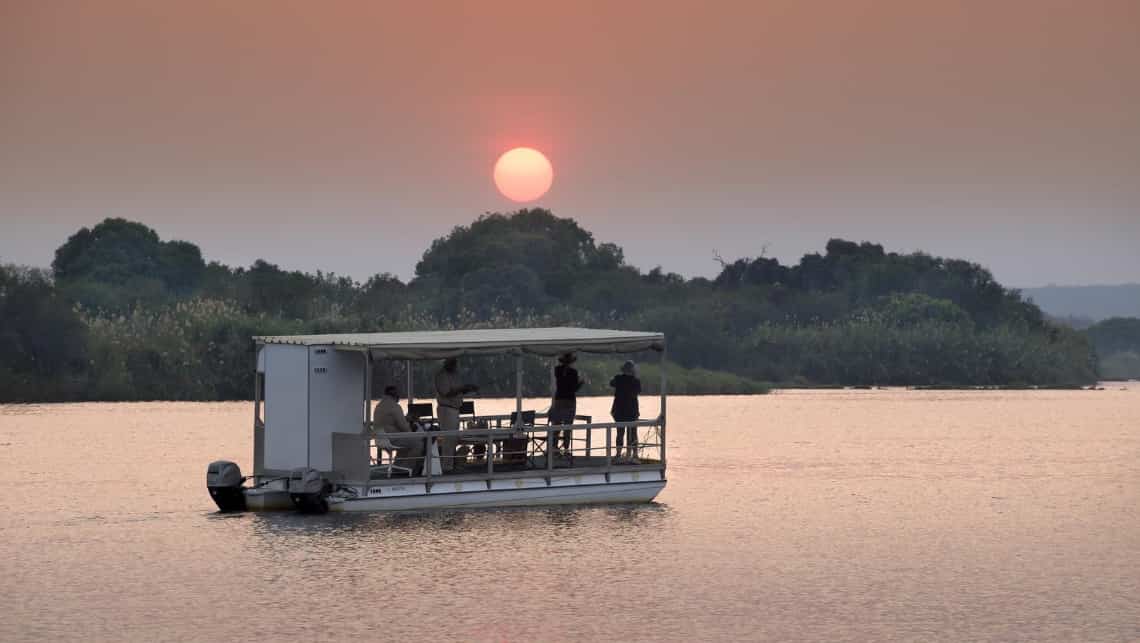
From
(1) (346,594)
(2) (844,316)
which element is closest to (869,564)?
(1) (346,594)

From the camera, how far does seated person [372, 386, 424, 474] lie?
28.0m

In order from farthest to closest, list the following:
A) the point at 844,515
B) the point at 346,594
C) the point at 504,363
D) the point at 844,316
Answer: the point at 844,316 → the point at 504,363 → the point at 844,515 → the point at 346,594

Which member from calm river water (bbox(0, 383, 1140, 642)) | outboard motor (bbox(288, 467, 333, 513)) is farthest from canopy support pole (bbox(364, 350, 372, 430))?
calm river water (bbox(0, 383, 1140, 642))

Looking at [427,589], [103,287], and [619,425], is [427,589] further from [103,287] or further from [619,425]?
[103,287]

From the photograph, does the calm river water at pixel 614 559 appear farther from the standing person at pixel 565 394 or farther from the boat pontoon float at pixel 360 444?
the standing person at pixel 565 394

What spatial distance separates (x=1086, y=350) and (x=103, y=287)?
56.7m

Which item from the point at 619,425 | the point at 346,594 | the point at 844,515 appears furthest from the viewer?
the point at 844,515

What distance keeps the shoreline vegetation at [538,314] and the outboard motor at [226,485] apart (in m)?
5.59

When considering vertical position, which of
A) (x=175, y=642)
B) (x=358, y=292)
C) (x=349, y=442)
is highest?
(x=358, y=292)

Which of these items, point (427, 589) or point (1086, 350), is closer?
point (427, 589)

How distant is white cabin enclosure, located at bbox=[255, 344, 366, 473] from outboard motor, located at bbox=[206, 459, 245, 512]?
994mm

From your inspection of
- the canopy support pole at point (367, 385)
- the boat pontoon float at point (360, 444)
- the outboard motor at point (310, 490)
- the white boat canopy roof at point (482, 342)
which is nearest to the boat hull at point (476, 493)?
the boat pontoon float at point (360, 444)

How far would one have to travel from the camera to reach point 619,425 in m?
30.2

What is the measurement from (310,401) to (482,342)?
2826 millimetres
